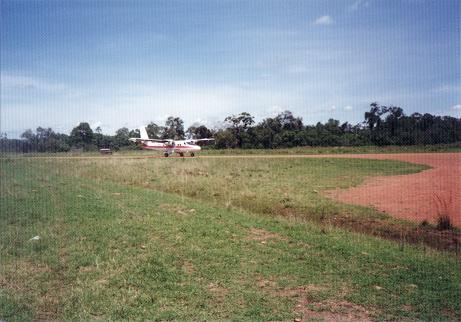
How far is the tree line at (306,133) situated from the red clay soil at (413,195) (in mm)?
43657

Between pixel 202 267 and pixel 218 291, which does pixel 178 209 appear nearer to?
pixel 202 267

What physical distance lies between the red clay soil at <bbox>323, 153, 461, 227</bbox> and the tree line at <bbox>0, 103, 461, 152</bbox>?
43.7 metres

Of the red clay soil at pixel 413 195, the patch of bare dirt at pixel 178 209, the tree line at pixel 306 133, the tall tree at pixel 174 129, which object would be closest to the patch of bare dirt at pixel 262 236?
the patch of bare dirt at pixel 178 209

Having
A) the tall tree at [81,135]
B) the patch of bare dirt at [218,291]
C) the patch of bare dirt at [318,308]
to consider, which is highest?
the tall tree at [81,135]

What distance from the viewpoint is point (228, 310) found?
5.21 m

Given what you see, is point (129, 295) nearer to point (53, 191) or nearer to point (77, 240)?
point (77, 240)

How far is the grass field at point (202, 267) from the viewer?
528cm

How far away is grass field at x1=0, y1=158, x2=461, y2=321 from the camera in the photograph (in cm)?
528

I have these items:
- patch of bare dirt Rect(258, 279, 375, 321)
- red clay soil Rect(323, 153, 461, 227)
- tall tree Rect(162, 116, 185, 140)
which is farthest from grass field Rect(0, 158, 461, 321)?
tall tree Rect(162, 116, 185, 140)

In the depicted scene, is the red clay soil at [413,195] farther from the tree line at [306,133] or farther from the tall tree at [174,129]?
the tall tree at [174,129]

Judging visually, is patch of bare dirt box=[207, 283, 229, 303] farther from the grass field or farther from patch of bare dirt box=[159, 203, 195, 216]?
patch of bare dirt box=[159, 203, 195, 216]

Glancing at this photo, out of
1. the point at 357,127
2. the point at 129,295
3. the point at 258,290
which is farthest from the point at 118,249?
the point at 357,127

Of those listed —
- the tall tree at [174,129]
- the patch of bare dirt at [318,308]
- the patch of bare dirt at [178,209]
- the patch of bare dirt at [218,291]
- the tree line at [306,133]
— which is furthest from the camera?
the tall tree at [174,129]

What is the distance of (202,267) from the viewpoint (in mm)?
6852
